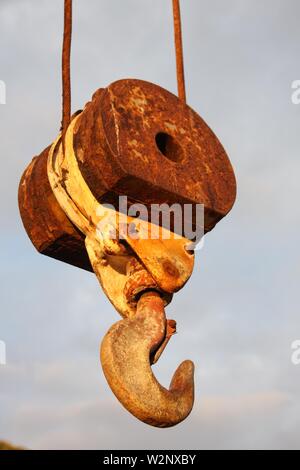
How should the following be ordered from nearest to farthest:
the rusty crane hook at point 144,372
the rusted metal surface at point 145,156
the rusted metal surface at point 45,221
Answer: the rusty crane hook at point 144,372 → the rusted metal surface at point 145,156 → the rusted metal surface at point 45,221

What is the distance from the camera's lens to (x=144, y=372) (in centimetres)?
320

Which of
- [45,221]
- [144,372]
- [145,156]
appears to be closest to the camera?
[144,372]

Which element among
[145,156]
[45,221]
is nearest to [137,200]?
[145,156]

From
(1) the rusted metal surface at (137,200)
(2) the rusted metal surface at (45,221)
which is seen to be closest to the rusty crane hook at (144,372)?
(1) the rusted metal surface at (137,200)

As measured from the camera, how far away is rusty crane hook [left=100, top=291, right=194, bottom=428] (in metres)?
3.16

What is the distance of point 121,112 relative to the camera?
3408 mm

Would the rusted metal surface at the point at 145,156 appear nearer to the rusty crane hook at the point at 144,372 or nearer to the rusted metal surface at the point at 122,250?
the rusted metal surface at the point at 122,250

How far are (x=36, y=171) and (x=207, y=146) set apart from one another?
65 cm

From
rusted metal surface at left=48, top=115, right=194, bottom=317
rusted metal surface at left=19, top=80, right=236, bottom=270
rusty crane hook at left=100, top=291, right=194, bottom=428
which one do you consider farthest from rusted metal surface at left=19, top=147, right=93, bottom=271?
rusty crane hook at left=100, top=291, right=194, bottom=428

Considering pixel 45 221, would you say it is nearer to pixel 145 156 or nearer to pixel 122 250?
pixel 122 250

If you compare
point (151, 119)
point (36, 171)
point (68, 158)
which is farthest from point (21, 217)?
point (151, 119)

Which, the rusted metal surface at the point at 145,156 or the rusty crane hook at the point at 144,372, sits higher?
the rusted metal surface at the point at 145,156

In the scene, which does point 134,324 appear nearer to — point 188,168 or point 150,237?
point 150,237

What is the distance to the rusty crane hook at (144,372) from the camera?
3158 millimetres
